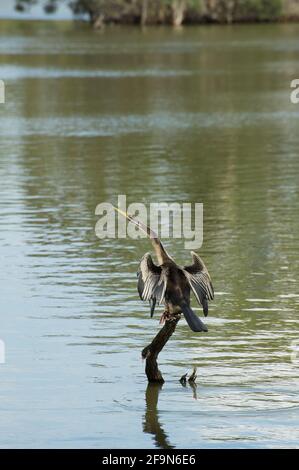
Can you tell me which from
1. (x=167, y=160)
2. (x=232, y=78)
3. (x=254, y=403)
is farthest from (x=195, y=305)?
(x=232, y=78)

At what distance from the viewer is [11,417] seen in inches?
451

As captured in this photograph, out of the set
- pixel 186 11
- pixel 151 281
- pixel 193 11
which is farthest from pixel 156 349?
pixel 186 11

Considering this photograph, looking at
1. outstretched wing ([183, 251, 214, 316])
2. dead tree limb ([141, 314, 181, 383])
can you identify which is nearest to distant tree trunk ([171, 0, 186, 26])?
dead tree limb ([141, 314, 181, 383])

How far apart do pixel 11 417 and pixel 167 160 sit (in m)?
16.6

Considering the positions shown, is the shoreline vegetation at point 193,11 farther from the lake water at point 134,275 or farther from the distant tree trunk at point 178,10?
the lake water at point 134,275

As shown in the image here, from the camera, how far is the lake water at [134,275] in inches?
449

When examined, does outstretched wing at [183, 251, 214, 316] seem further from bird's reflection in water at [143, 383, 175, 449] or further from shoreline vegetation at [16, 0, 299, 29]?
shoreline vegetation at [16, 0, 299, 29]

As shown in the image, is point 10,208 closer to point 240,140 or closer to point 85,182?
point 85,182

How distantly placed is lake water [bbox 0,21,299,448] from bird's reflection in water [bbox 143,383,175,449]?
0.6 inches

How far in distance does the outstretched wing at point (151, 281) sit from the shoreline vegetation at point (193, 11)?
347 ft

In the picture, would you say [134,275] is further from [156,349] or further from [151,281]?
[151,281]

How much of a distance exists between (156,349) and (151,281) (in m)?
0.92

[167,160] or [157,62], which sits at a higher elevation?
[167,160]

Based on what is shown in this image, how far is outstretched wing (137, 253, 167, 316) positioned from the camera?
433 inches
